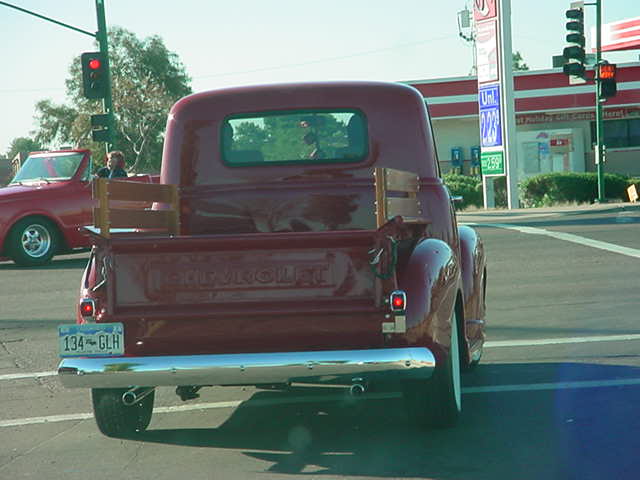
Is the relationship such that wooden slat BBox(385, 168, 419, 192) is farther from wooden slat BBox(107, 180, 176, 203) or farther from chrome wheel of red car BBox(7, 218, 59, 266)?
chrome wheel of red car BBox(7, 218, 59, 266)

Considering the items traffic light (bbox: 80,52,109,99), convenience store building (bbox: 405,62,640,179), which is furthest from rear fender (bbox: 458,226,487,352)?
convenience store building (bbox: 405,62,640,179)

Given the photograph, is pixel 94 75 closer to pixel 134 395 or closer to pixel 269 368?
pixel 134 395

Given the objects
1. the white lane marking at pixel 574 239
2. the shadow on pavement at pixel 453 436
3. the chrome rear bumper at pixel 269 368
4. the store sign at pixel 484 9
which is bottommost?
the shadow on pavement at pixel 453 436

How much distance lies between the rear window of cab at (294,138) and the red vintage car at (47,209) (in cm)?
1036

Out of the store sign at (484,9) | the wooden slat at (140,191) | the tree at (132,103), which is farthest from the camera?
the tree at (132,103)

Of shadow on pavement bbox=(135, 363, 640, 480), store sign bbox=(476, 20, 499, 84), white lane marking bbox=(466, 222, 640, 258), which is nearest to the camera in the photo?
shadow on pavement bbox=(135, 363, 640, 480)

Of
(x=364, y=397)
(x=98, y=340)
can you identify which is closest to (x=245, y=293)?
(x=98, y=340)

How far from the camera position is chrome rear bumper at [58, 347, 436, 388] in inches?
195

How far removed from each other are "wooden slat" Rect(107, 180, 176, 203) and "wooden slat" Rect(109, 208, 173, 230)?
0.25 ft

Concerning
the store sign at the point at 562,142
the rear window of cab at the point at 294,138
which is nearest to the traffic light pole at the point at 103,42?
the rear window of cab at the point at 294,138

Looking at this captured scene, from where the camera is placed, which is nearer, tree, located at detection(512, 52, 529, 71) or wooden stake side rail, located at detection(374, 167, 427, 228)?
wooden stake side rail, located at detection(374, 167, 427, 228)

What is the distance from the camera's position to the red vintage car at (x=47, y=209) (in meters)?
16.8

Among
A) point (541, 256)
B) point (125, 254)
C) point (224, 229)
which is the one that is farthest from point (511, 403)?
point (541, 256)

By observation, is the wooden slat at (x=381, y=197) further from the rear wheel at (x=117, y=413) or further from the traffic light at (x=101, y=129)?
the traffic light at (x=101, y=129)
